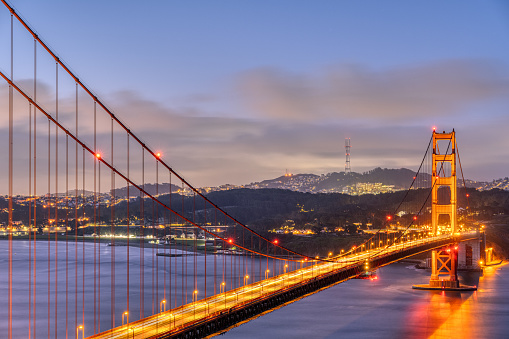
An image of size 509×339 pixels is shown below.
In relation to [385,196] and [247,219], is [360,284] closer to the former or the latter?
[247,219]

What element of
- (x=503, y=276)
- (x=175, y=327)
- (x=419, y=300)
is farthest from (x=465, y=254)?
(x=175, y=327)

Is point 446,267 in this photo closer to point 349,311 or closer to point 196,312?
point 349,311

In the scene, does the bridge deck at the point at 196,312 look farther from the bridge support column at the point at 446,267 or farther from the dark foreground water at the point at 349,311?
the bridge support column at the point at 446,267

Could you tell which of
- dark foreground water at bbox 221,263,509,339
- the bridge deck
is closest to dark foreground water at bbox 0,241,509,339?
dark foreground water at bbox 221,263,509,339

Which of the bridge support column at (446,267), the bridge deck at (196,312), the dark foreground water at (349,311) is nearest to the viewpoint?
the bridge deck at (196,312)

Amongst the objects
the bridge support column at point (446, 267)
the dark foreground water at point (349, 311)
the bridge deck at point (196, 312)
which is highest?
the bridge deck at point (196, 312)

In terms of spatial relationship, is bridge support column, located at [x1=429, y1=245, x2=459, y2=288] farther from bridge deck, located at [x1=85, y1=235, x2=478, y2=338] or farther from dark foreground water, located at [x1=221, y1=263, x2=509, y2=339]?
bridge deck, located at [x1=85, y1=235, x2=478, y2=338]

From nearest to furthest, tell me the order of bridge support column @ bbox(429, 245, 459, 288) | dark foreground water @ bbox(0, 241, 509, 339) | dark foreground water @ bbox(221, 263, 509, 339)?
dark foreground water @ bbox(221, 263, 509, 339) < dark foreground water @ bbox(0, 241, 509, 339) < bridge support column @ bbox(429, 245, 459, 288)

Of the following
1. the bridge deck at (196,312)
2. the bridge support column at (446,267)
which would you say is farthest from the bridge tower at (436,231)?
the bridge deck at (196,312)
